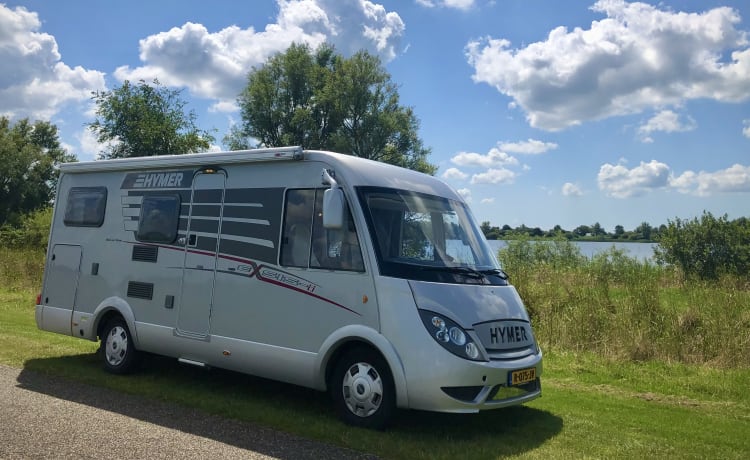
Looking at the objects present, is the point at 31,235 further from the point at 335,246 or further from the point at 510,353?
the point at 510,353

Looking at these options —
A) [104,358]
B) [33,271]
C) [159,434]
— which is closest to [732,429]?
[159,434]

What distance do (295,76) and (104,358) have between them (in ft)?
130

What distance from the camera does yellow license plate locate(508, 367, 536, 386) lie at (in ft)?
19.4

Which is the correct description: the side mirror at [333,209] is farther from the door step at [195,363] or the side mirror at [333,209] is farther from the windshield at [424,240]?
the door step at [195,363]

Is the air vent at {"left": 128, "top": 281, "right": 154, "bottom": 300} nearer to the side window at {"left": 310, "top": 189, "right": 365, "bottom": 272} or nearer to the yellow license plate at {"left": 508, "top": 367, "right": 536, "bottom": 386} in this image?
the side window at {"left": 310, "top": 189, "right": 365, "bottom": 272}

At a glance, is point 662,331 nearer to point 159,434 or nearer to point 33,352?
point 159,434

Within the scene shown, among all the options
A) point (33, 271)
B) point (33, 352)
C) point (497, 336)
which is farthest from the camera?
point (33, 271)

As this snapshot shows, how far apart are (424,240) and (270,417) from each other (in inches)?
95.2

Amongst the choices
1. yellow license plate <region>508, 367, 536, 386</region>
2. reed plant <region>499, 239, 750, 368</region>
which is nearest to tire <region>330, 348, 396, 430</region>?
yellow license plate <region>508, 367, 536, 386</region>

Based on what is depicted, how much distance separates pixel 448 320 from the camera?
5.74m

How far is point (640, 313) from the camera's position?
38.3ft

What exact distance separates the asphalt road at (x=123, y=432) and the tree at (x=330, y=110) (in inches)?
1358

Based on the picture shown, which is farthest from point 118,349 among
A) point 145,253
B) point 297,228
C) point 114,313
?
point 297,228

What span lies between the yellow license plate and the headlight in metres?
0.40
